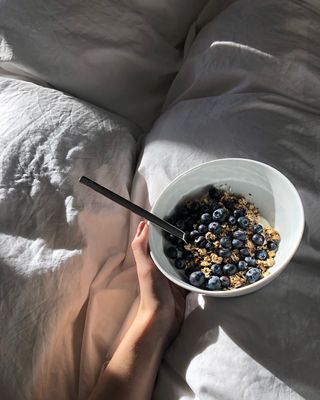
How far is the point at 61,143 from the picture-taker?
77 centimetres

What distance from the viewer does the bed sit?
62cm

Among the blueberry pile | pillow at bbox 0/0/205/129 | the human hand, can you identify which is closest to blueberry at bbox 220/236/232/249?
the blueberry pile

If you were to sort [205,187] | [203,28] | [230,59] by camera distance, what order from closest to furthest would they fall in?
[205,187], [230,59], [203,28]

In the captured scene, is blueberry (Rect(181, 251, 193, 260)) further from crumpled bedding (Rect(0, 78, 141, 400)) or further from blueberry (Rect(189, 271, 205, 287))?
crumpled bedding (Rect(0, 78, 141, 400))

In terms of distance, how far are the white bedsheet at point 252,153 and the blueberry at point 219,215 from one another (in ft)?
0.35

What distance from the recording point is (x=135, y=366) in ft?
2.20

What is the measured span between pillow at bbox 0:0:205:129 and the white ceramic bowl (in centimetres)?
32

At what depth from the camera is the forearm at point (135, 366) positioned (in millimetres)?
659

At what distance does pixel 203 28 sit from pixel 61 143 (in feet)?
1.24

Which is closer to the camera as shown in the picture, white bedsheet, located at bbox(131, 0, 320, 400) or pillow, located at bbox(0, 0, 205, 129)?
Answer: white bedsheet, located at bbox(131, 0, 320, 400)

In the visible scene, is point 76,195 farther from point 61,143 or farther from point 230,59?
point 230,59

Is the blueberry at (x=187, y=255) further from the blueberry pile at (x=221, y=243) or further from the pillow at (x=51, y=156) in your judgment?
the pillow at (x=51, y=156)

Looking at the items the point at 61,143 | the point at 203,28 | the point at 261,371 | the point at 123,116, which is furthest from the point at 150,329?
the point at 203,28

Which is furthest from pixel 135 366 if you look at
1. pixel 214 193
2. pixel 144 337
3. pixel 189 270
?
pixel 214 193
